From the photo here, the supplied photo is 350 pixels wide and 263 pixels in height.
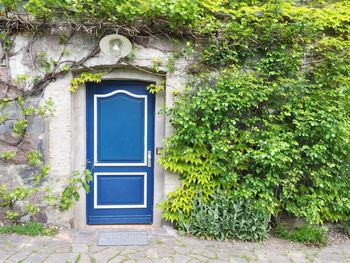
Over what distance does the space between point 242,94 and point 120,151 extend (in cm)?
180

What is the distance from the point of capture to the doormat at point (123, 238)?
388 centimetres

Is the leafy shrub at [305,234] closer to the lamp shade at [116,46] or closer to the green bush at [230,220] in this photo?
the green bush at [230,220]

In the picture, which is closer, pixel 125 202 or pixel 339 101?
pixel 339 101

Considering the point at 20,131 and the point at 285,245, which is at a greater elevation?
the point at 20,131

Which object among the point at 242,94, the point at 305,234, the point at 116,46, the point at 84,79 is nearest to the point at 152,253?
the point at 305,234

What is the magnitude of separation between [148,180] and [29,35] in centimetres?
244

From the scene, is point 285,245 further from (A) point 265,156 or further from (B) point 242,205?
(A) point 265,156

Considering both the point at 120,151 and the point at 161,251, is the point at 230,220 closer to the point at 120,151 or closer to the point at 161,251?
the point at 161,251

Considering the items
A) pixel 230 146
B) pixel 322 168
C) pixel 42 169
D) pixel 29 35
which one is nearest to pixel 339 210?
pixel 322 168

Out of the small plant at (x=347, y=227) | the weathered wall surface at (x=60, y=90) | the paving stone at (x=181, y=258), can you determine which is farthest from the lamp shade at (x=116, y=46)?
the small plant at (x=347, y=227)

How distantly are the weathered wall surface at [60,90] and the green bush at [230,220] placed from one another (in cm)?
58

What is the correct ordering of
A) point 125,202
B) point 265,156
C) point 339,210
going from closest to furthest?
1. point 265,156
2. point 339,210
3. point 125,202

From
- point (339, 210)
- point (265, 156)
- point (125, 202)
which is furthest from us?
point (125, 202)

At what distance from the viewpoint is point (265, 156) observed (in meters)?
3.97
